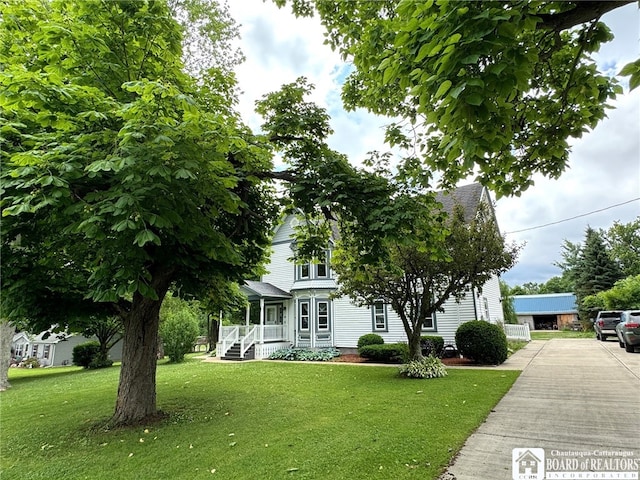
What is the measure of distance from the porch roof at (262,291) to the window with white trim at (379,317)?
524cm

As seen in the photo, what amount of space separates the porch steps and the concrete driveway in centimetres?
1320

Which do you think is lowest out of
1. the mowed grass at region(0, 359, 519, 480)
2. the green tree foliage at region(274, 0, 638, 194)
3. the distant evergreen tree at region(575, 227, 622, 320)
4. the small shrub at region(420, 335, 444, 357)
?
the mowed grass at region(0, 359, 519, 480)

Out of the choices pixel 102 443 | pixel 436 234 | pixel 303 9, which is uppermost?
pixel 303 9

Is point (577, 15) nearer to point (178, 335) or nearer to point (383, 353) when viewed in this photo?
point (383, 353)

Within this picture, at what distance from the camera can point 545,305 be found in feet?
145

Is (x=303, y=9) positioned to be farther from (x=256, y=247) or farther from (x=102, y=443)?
(x=102, y=443)

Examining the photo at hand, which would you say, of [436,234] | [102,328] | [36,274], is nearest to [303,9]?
[436,234]

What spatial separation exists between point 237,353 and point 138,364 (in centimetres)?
1237

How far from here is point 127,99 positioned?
5.55m

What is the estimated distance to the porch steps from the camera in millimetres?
18348

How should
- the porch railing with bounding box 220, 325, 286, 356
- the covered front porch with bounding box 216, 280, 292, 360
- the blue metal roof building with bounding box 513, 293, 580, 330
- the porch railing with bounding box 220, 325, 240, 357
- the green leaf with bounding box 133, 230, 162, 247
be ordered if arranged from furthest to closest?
1. the blue metal roof building with bounding box 513, 293, 580, 330
2. the porch railing with bounding box 220, 325, 240, 357
3. the porch railing with bounding box 220, 325, 286, 356
4. the covered front porch with bounding box 216, 280, 292, 360
5. the green leaf with bounding box 133, 230, 162, 247

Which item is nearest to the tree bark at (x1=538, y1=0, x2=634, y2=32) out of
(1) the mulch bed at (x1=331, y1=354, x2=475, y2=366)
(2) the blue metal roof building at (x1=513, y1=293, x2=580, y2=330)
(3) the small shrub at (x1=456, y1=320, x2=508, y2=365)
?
(3) the small shrub at (x1=456, y1=320, x2=508, y2=365)

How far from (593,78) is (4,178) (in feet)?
23.7

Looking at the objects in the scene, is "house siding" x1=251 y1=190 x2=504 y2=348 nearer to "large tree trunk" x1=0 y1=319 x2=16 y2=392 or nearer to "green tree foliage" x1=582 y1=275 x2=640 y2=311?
"green tree foliage" x1=582 y1=275 x2=640 y2=311
